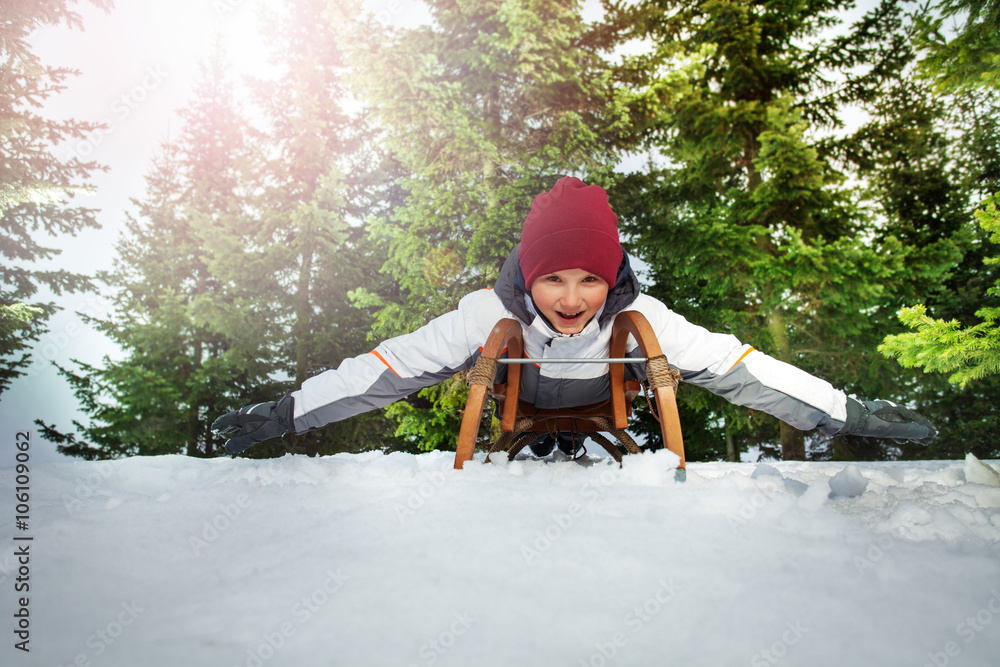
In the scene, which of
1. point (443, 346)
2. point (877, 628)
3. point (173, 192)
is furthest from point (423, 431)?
point (173, 192)

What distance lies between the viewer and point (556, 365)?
2.36 metres

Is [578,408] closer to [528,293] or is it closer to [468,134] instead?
[528,293]

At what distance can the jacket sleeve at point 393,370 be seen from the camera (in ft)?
7.02

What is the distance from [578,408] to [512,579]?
73.7 inches

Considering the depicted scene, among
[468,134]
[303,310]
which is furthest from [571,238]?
[303,310]

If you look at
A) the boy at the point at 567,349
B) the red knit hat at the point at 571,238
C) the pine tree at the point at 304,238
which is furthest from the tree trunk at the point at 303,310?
the red knit hat at the point at 571,238

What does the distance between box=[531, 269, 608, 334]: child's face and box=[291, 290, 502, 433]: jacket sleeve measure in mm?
290

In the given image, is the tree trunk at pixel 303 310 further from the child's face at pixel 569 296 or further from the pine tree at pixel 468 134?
the child's face at pixel 569 296

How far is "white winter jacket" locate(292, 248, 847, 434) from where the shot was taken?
6.82ft

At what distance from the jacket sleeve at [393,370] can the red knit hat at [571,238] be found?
356mm

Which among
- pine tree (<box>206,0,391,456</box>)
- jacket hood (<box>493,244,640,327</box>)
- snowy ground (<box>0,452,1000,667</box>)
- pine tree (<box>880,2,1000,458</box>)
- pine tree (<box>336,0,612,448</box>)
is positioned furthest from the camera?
pine tree (<box>206,0,391,456</box>)

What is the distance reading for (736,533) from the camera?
0.96 m

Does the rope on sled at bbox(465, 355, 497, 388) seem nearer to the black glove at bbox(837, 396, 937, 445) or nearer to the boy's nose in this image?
the boy's nose

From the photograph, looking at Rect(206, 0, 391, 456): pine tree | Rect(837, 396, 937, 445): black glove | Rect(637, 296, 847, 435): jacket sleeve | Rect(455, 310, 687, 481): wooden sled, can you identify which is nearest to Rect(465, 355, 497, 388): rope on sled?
Rect(455, 310, 687, 481): wooden sled
